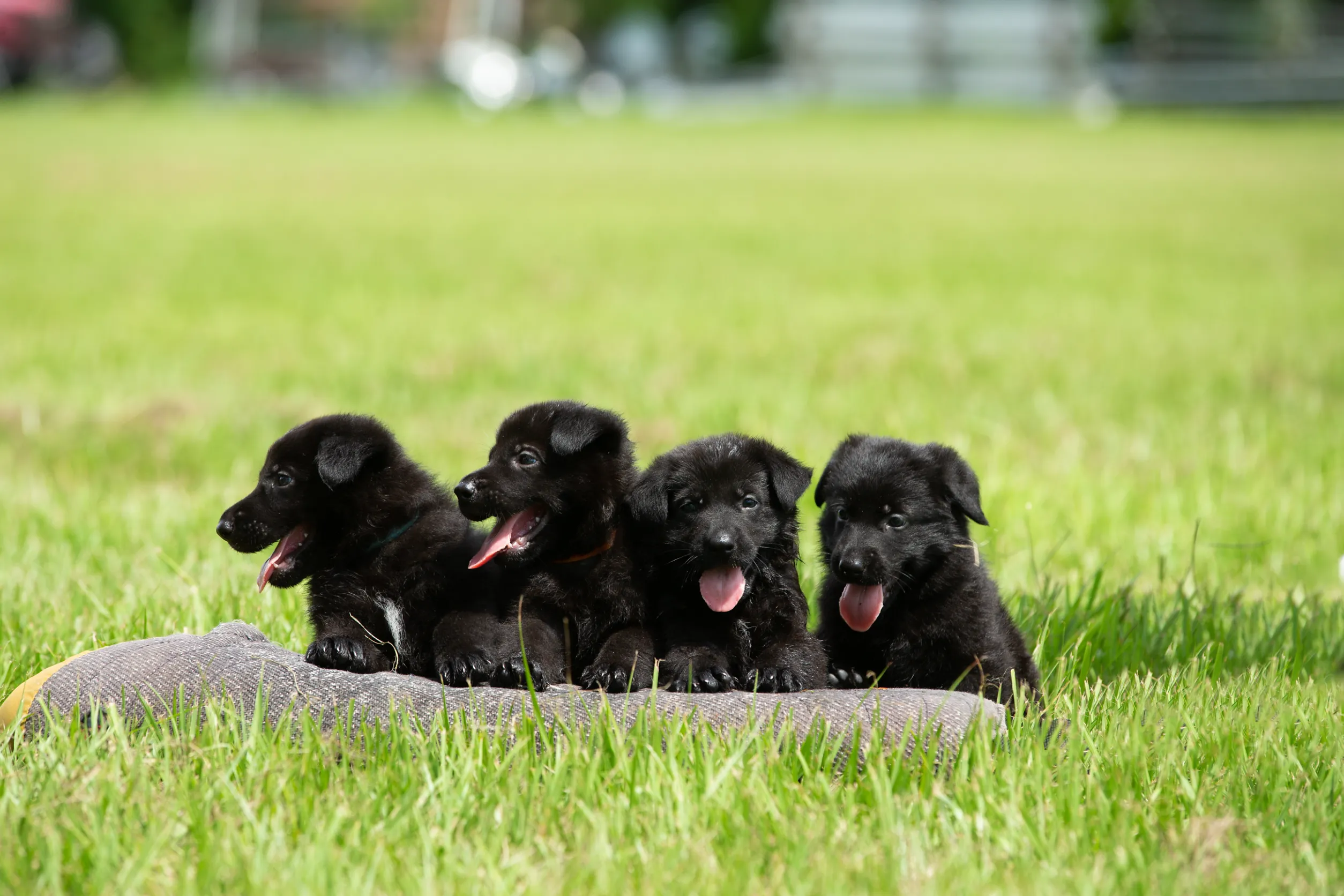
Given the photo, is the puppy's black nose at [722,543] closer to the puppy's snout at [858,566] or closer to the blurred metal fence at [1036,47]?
the puppy's snout at [858,566]

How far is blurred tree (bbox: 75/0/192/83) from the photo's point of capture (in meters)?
55.1

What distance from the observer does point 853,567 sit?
363cm

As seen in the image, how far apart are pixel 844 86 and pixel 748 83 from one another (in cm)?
552

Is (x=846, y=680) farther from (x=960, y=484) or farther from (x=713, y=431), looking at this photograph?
(x=713, y=431)

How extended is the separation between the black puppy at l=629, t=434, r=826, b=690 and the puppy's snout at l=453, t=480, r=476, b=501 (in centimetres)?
41

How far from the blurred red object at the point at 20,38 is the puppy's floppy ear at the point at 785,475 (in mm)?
48739

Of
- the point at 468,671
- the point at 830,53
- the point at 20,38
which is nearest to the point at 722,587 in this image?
the point at 468,671

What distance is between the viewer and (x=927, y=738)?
10.9 feet

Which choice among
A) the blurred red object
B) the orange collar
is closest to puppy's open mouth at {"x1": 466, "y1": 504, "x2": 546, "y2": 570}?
the orange collar

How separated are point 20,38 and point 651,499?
4949 centimetres

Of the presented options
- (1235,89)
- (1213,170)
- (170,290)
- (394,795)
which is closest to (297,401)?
(170,290)

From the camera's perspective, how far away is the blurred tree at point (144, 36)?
181 feet

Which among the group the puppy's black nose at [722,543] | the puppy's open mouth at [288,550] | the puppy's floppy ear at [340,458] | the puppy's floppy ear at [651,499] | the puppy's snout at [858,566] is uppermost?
the puppy's floppy ear at [340,458]

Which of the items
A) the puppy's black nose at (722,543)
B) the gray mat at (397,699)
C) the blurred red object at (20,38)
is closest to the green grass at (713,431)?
the gray mat at (397,699)
